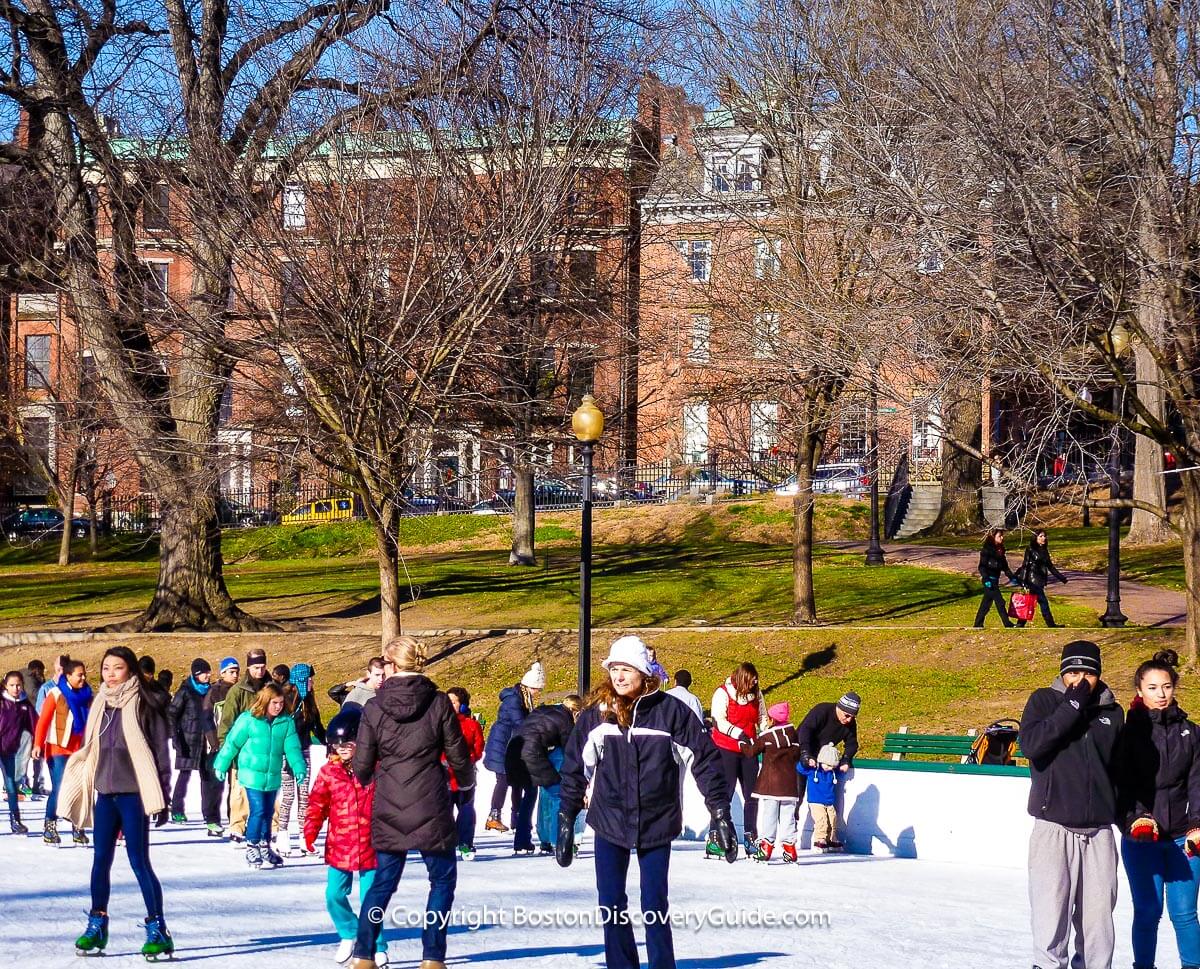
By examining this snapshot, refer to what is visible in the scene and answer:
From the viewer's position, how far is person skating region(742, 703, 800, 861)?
13469 mm

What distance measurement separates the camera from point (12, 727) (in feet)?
48.3

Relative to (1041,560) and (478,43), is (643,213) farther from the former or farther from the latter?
(1041,560)

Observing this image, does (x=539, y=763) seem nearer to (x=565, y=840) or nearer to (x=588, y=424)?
(x=565, y=840)

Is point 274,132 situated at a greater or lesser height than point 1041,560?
greater

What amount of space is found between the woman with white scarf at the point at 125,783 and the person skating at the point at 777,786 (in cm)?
625

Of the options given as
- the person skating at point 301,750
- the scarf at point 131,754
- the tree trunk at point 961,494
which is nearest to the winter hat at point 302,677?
the person skating at point 301,750

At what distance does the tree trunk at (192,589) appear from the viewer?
91.3ft

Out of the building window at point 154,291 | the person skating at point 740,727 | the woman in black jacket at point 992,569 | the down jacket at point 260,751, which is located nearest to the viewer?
the down jacket at point 260,751

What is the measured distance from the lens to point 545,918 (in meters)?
9.96

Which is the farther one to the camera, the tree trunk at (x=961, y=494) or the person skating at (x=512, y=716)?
the tree trunk at (x=961, y=494)

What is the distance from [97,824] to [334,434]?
12840mm

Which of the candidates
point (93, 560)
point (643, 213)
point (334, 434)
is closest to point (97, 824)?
point (334, 434)

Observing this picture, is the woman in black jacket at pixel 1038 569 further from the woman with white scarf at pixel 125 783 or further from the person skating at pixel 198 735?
the woman with white scarf at pixel 125 783

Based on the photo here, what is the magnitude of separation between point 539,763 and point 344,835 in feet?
13.9
